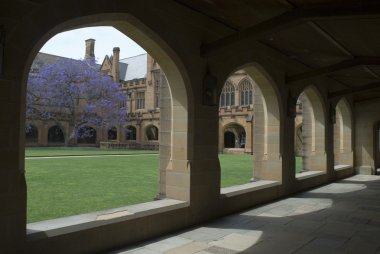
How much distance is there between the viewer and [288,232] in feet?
16.8

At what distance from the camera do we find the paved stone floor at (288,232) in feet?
14.3

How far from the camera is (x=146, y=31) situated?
15.8 feet

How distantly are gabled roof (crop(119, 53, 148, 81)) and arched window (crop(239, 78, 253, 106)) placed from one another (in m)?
15.4

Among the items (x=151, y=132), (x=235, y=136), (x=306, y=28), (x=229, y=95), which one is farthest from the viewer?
(x=151, y=132)

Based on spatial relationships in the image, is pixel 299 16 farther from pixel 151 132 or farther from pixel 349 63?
pixel 151 132

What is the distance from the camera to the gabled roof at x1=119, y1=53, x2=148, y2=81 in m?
46.4

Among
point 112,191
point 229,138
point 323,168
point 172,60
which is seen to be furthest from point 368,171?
point 229,138

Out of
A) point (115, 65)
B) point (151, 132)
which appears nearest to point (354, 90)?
point (151, 132)

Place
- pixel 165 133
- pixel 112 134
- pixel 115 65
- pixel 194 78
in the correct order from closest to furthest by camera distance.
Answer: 1. pixel 194 78
2. pixel 165 133
3. pixel 112 134
4. pixel 115 65

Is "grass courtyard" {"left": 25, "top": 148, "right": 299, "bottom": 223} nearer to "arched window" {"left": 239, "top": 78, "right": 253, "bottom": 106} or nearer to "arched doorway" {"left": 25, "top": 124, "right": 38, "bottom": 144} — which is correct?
"arched window" {"left": 239, "top": 78, "right": 253, "bottom": 106}

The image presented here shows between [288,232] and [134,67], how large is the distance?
4494cm

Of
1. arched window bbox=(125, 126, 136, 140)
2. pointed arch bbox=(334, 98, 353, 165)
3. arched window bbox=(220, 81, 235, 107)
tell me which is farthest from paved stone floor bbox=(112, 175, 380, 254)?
arched window bbox=(125, 126, 136, 140)

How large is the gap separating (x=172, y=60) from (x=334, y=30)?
286 cm

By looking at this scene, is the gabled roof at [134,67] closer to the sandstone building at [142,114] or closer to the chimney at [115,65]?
the sandstone building at [142,114]
